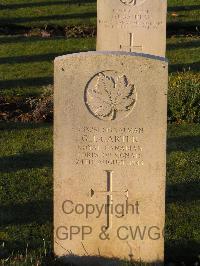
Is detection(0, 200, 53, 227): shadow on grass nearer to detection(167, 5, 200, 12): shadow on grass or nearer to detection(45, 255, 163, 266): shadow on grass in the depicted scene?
detection(45, 255, 163, 266): shadow on grass

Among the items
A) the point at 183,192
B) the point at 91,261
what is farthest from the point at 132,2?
the point at 91,261

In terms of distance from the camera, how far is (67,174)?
17.0 ft

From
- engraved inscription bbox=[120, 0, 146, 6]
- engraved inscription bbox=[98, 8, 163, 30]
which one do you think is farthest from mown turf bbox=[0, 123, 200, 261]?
engraved inscription bbox=[120, 0, 146, 6]

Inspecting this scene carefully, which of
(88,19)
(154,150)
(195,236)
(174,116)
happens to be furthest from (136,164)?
(88,19)

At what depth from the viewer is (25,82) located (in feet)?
40.5

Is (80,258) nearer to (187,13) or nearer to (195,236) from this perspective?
Result: (195,236)

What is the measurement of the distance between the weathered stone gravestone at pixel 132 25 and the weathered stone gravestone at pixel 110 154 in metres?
5.09

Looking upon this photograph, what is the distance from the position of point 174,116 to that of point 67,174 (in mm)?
5007

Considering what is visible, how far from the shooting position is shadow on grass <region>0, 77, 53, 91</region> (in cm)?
1203

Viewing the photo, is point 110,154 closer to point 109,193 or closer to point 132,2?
point 109,193

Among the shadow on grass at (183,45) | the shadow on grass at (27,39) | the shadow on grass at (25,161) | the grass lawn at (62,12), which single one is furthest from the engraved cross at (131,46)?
the grass lawn at (62,12)

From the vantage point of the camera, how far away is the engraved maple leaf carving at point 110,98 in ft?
16.5

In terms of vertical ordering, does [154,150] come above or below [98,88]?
below

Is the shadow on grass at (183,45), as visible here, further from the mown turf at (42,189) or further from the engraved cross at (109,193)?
the engraved cross at (109,193)
